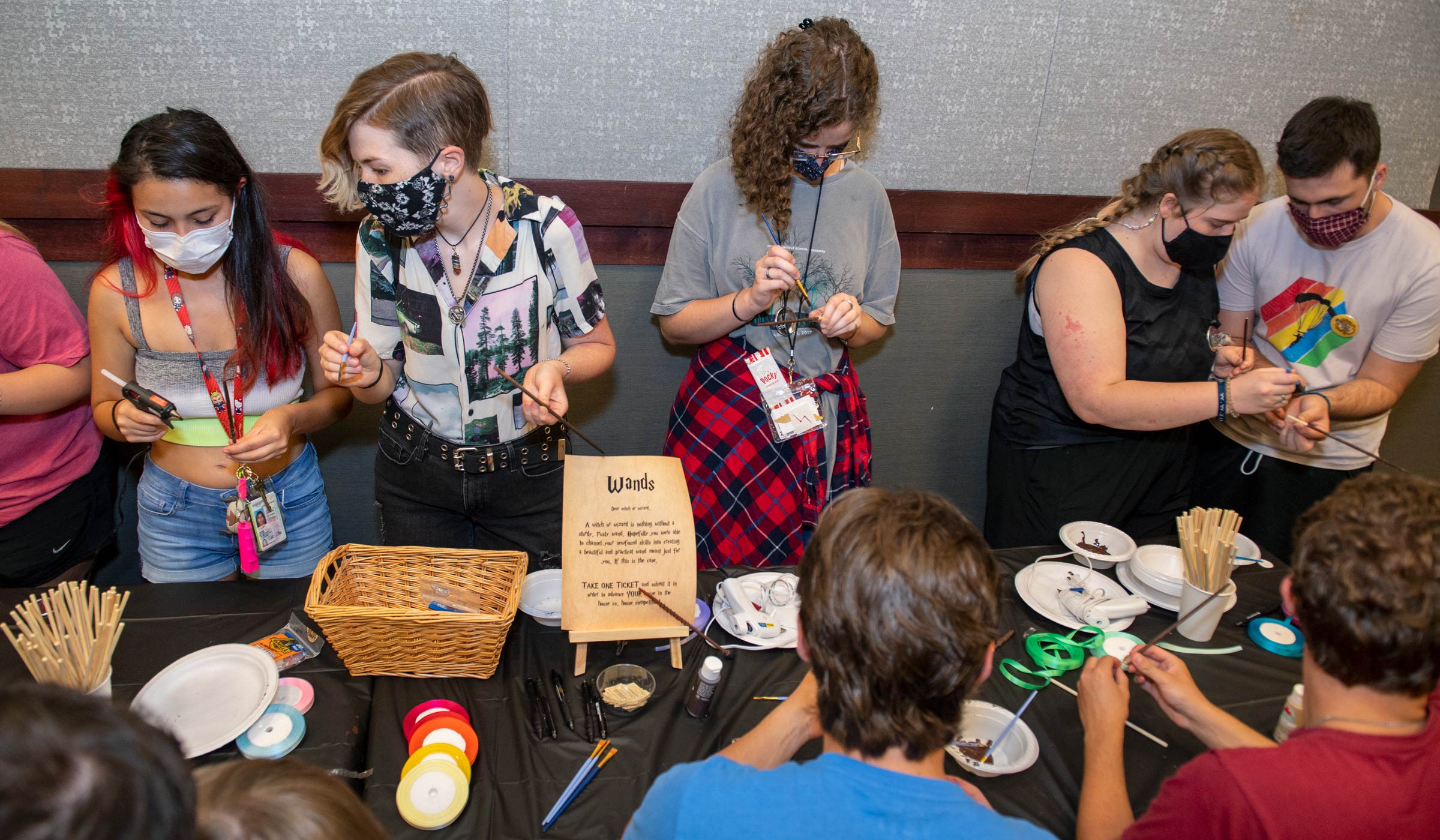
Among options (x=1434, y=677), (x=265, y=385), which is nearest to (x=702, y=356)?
(x=265, y=385)

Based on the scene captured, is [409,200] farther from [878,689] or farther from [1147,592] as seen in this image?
[1147,592]

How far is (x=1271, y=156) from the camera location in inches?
125

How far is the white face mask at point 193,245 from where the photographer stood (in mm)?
1772

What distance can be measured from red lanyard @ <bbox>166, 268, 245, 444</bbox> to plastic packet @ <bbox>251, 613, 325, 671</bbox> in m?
0.64

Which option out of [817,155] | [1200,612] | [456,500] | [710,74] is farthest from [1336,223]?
[456,500]

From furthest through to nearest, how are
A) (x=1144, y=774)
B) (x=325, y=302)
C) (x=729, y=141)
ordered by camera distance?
1. (x=729, y=141)
2. (x=325, y=302)
3. (x=1144, y=774)

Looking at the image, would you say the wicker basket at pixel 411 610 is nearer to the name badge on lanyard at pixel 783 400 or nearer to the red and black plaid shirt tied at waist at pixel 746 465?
the red and black plaid shirt tied at waist at pixel 746 465

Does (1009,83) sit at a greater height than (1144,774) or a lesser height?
greater

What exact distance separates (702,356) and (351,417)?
127cm

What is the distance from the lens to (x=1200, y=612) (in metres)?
1.62

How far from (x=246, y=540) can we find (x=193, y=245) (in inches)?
26.1

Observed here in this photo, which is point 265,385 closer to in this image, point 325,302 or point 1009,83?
point 325,302

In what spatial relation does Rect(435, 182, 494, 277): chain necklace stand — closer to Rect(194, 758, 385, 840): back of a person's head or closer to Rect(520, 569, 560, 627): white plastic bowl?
Rect(520, 569, 560, 627): white plastic bowl

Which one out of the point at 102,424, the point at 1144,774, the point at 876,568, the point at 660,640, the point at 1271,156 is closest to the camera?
the point at 876,568
